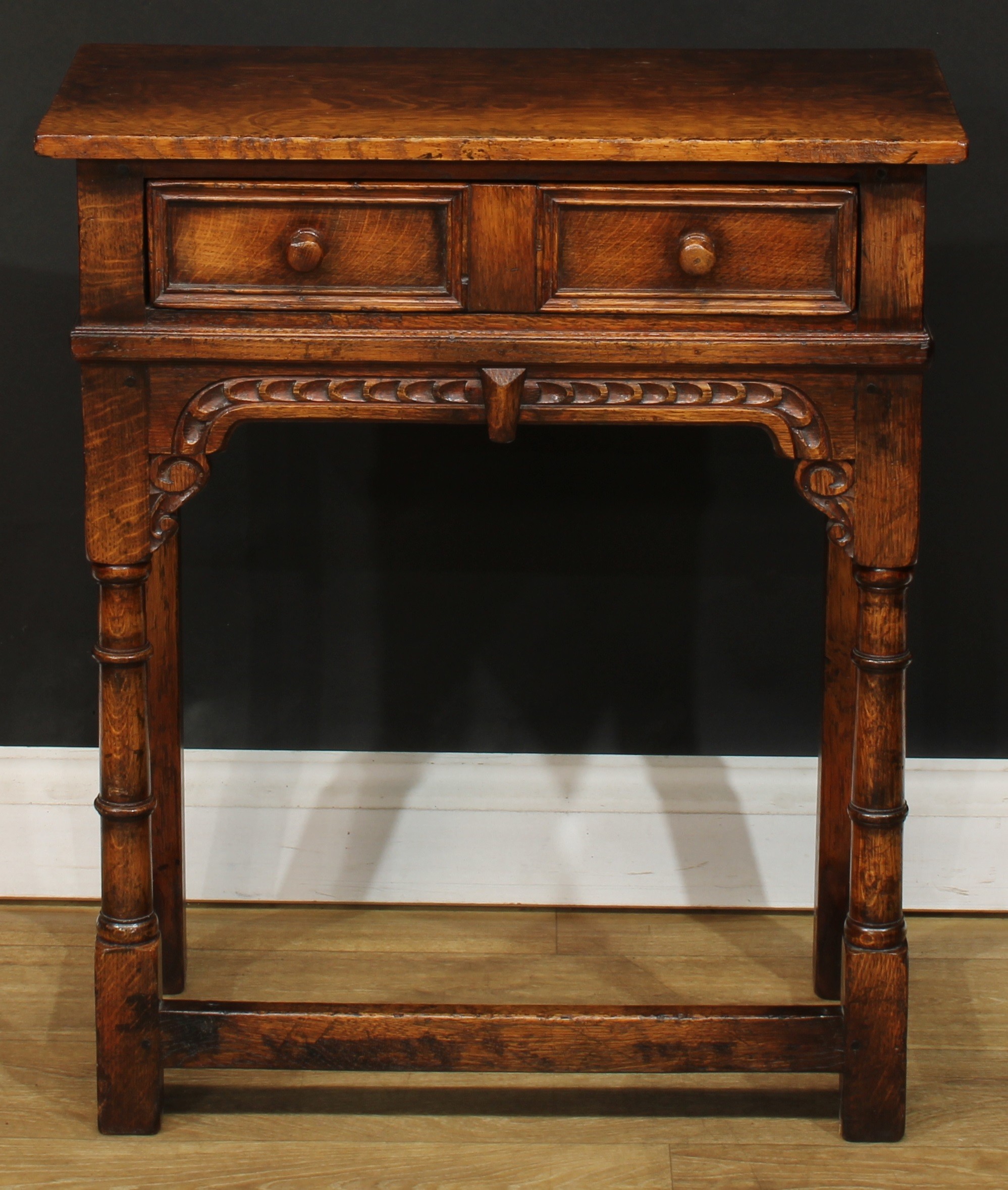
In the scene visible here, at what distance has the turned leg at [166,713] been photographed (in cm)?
231

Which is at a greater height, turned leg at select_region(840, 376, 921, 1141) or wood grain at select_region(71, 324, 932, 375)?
wood grain at select_region(71, 324, 932, 375)

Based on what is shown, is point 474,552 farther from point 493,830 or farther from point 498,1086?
point 498,1086

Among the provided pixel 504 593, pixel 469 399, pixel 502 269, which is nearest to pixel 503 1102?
pixel 504 593

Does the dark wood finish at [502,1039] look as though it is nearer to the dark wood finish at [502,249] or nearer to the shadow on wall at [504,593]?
the shadow on wall at [504,593]

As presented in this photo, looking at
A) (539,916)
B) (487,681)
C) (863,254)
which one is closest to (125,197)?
(863,254)

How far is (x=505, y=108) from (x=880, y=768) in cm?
100

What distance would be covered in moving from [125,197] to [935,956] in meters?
1.82

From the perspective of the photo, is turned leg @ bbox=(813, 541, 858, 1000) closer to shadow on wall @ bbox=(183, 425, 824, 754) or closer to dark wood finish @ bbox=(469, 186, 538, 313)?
shadow on wall @ bbox=(183, 425, 824, 754)

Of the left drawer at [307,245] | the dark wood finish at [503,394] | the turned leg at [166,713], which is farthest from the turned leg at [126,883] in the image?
the dark wood finish at [503,394]

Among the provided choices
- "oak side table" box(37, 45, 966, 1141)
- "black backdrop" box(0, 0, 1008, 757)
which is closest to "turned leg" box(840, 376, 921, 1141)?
"oak side table" box(37, 45, 966, 1141)

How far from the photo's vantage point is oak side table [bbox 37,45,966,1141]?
1.79 m

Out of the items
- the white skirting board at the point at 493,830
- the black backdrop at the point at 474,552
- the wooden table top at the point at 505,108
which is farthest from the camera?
the white skirting board at the point at 493,830

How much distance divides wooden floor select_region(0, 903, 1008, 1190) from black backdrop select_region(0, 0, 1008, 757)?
1.12 ft

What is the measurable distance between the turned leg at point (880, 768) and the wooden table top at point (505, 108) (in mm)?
331
